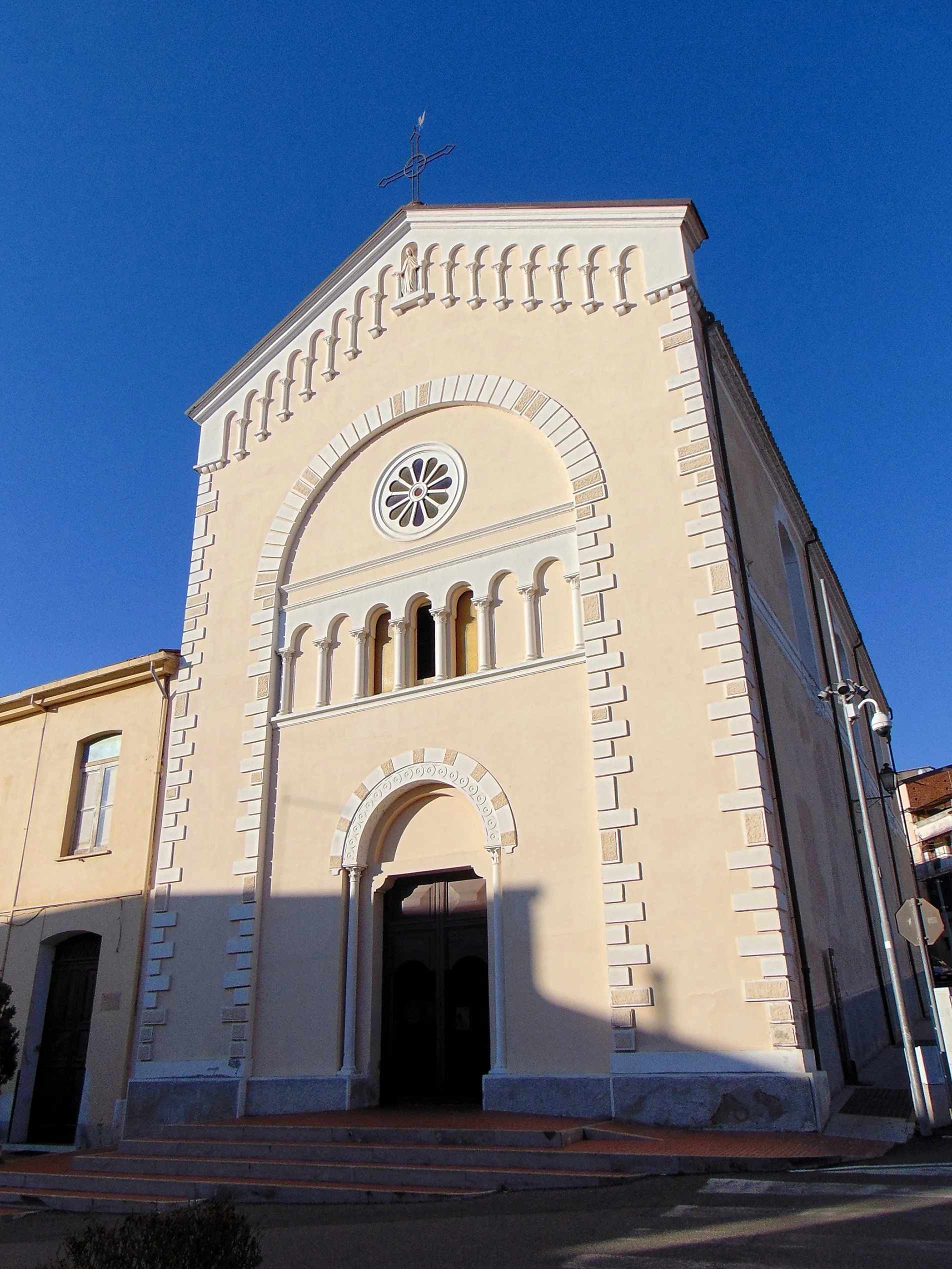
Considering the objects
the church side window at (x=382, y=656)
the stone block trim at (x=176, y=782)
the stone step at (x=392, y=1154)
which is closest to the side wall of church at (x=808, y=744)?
the stone step at (x=392, y=1154)

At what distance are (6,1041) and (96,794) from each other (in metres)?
4.88

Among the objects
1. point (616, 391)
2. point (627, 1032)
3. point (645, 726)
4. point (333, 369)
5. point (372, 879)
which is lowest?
point (627, 1032)

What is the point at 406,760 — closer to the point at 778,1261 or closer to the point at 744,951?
the point at 744,951

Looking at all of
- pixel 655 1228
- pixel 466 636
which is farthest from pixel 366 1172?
pixel 466 636

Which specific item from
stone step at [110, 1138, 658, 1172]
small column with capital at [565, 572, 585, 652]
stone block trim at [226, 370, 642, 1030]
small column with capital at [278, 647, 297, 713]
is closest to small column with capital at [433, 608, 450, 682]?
stone block trim at [226, 370, 642, 1030]

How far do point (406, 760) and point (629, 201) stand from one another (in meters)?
9.49

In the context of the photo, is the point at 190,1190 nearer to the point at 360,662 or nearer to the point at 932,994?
the point at 360,662

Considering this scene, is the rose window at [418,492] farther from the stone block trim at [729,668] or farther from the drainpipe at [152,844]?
the drainpipe at [152,844]

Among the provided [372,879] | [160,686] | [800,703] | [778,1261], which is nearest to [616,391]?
[800,703]

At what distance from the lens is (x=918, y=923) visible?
36.6ft

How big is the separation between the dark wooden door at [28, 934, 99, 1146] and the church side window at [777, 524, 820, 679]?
13877mm

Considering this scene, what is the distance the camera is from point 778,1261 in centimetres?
582

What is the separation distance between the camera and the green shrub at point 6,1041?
43.9 feet

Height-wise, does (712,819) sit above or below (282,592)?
below
